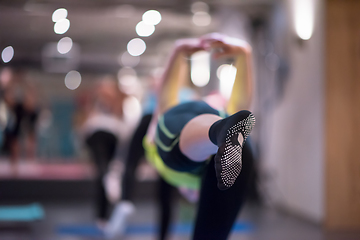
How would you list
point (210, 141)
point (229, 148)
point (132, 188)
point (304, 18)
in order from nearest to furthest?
point (229, 148) → point (210, 141) → point (132, 188) → point (304, 18)

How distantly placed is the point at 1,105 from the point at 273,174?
3711 mm

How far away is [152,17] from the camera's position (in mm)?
5043

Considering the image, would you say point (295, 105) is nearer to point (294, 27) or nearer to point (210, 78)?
point (294, 27)

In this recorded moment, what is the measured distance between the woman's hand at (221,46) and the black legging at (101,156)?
161cm

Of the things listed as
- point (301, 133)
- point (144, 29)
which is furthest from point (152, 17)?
point (301, 133)

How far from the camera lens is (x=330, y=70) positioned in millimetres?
3145

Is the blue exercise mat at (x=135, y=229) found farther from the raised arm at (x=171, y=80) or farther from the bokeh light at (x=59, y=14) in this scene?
the bokeh light at (x=59, y=14)

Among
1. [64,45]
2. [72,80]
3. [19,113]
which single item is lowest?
[19,113]

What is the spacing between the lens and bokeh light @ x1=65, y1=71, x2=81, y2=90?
236 inches

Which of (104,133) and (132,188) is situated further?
(104,133)

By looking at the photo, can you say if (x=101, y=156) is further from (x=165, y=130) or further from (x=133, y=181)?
(x=165, y=130)

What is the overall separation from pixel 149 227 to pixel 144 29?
334cm

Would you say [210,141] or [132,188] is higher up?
[210,141]

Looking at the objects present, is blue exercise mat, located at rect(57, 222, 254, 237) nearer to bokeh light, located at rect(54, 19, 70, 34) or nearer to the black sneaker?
the black sneaker
